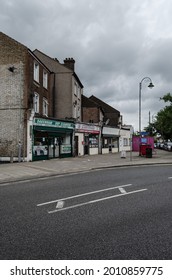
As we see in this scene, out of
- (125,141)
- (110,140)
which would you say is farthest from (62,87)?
(125,141)

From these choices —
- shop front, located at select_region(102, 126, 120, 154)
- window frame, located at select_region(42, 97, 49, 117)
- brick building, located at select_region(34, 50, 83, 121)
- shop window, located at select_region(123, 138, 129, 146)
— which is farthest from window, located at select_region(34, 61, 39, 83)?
shop window, located at select_region(123, 138, 129, 146)

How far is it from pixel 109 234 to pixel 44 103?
2363cm

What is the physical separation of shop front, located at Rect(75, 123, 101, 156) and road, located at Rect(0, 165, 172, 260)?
20.8 m

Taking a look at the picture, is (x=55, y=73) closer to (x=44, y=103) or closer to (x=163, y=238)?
(x=44, y=103)

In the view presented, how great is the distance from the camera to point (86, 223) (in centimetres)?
534

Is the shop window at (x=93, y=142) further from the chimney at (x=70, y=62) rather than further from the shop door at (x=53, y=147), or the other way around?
the chimney at (x=70, y=62)

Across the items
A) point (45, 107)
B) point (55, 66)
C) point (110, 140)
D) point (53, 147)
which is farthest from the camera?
point (110, 140)

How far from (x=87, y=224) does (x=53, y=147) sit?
20.1 m

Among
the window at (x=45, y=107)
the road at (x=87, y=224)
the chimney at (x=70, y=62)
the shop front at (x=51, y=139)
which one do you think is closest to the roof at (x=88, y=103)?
the chimney at (x=70, y=62)

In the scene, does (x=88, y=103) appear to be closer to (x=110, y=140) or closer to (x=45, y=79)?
(x=110, y=140)

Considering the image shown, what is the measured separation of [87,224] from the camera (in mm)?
5266

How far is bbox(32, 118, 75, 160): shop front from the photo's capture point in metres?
22.6

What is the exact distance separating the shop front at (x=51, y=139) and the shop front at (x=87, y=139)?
5.52 ft

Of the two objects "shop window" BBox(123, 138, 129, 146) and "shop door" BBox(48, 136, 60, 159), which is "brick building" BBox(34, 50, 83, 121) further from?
"shop window" BBox(123, 138, 129, 146)
